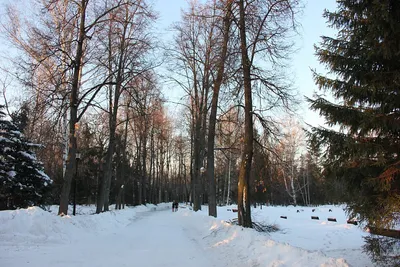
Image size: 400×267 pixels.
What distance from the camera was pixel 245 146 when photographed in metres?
13.1

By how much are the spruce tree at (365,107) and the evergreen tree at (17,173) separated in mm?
16106

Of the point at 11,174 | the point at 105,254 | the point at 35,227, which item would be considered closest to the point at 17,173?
the point at 11,174

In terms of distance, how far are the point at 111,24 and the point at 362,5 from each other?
12.3 meters

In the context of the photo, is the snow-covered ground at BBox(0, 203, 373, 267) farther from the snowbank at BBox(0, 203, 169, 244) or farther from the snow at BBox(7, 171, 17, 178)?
the snow at BBox(7, 171, 17, 178)

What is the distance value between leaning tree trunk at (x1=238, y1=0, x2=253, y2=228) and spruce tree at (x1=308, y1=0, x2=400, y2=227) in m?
5.07

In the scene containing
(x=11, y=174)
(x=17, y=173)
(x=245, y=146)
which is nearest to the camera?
(x=245, y=146)

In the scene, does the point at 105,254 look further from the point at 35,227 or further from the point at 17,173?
the point at 17,173


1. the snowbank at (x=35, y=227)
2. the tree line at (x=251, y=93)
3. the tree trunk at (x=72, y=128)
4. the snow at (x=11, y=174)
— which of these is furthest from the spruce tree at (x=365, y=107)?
the snow at (x=11, y=174)

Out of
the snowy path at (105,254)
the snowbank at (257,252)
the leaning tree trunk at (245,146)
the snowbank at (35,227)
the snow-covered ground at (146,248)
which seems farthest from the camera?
the leaning tree trunk at (245,146)

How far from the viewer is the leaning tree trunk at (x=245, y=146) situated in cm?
1289

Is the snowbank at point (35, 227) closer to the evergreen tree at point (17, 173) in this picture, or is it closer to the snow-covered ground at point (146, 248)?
the snow-covered ground at point (146, 248)

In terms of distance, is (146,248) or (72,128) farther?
(72,128)

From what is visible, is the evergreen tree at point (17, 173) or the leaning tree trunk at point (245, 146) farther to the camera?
the evergreen tree at point (17, 173)

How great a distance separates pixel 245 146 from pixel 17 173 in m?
12.9
